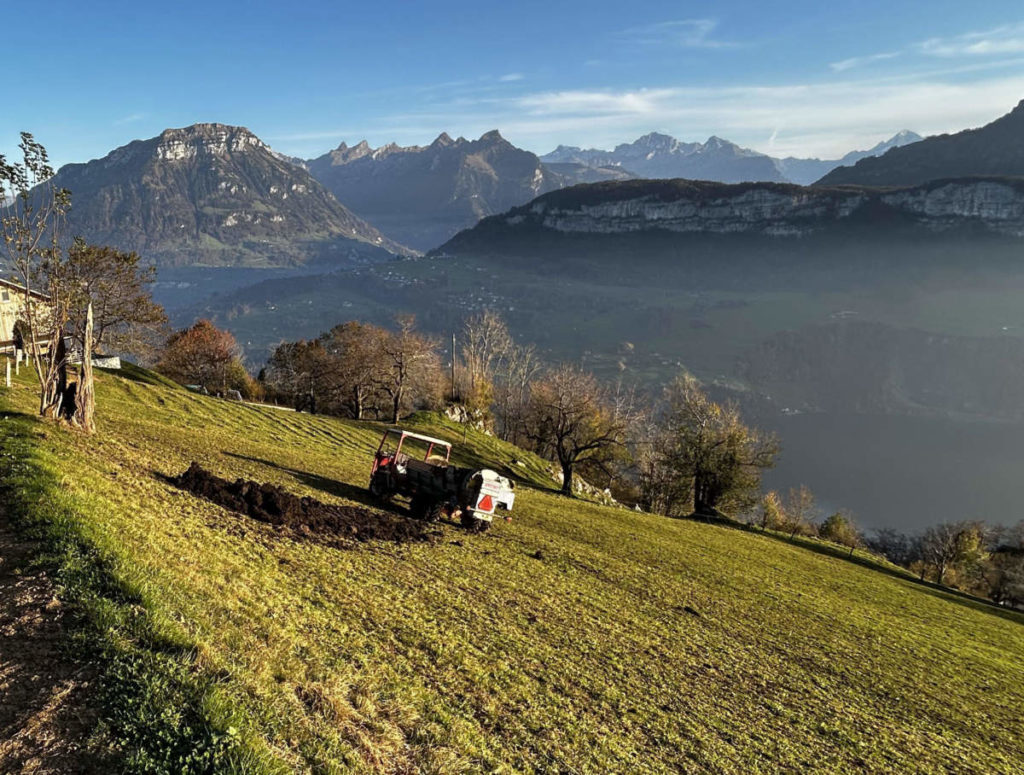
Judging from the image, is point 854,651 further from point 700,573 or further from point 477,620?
point 477,620

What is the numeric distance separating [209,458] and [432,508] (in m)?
9.12

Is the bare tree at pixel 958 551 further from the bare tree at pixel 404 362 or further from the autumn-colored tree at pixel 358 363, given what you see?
the autumn-colored tree at pixel 358 363

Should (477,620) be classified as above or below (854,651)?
above

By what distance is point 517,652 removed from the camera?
10812mm

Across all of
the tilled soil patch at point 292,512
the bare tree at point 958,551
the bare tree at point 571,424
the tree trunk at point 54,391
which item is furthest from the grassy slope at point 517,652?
the bare tree at point 958,551

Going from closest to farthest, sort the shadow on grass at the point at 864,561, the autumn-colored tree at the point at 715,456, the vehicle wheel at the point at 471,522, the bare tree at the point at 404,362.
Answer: the vehicle wheel at the point at 471,522 → the shadow on grass at the point at 864,561 → the autumn-colored tree at the point at 715,456 → the bare tree at the point at 404,362

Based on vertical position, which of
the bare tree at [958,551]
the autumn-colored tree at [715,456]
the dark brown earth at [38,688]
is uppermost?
the dark brown earth at [38,688]

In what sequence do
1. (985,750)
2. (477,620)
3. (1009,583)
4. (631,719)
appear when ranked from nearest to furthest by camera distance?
(631,719) → (477,620) → (985,750) → (1009,583)

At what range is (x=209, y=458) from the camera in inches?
816

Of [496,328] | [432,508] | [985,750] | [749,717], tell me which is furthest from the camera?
[496,328]

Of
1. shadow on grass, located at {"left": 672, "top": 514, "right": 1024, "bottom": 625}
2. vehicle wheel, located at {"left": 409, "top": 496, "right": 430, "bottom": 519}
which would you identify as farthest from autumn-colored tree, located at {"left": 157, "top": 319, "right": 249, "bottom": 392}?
vehicle wheel, located at {"left": 409, "top": 496, "right": 430, "bottom": 519}

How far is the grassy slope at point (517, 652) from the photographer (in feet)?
23.5

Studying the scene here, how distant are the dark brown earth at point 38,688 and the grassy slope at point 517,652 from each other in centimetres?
110

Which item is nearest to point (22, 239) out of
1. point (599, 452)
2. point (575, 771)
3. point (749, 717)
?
point (575, 771)
